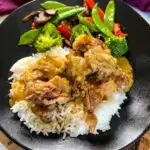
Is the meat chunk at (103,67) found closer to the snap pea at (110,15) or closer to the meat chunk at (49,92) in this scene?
the meat chunk at (49,92)

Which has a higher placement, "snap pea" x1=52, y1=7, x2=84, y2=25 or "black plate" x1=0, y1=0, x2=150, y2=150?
"snap pea" x1=52, y1=7, x2=84, y2=25

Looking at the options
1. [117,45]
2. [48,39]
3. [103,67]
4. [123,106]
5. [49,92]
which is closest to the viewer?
[49,92]

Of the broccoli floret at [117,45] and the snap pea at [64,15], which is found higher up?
the snap pea at [64,15]

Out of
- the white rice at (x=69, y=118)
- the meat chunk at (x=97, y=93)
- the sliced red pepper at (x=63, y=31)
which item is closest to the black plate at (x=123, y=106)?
the white rice at (x=69, y=118)

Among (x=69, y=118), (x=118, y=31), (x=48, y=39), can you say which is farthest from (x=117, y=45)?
(x=69, y=118)

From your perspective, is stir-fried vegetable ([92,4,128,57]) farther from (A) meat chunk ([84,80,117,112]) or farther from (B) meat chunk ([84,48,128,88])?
(A) meat chunk ([84,80,117,112])


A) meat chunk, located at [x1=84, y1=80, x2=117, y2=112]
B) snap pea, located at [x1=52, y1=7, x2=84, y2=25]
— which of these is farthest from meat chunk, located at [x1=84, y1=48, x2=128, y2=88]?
snap pea, located at [x1=52, y1=7, x2=84, y2=25]

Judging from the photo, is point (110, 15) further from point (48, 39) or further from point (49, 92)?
point (49, 92)
